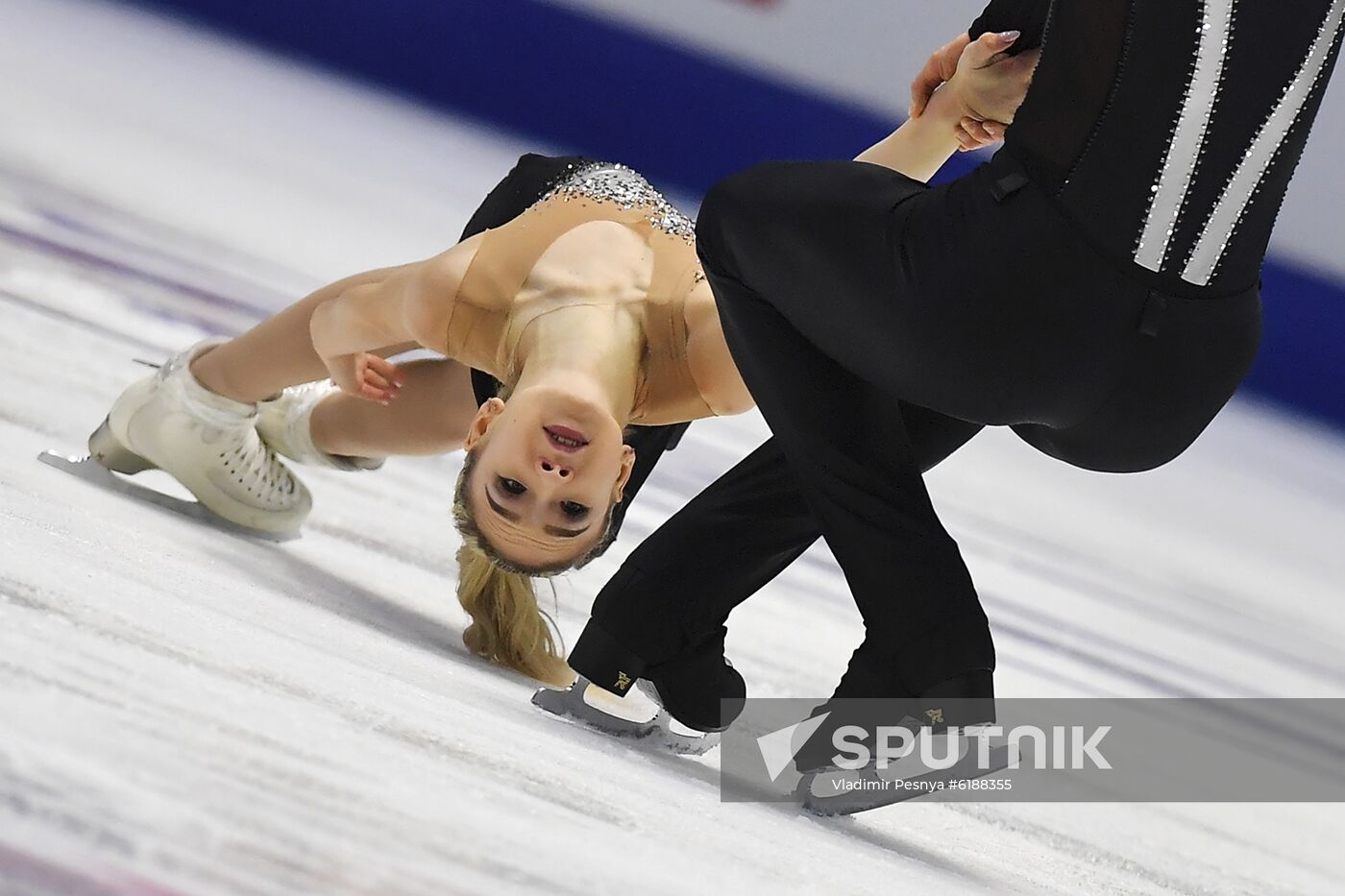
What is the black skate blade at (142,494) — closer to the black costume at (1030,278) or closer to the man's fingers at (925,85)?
the black costume at (1030,278)

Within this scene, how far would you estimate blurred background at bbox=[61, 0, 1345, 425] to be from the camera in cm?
683

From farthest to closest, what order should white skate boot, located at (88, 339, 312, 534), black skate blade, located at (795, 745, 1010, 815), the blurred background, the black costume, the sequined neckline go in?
1. the blurred background
2. white skate boot, located at (88, 339, 312, 534)
3. the sequined neckline
4. black skate blade, located at (795, 745, 1010, 815)
5. the black costume

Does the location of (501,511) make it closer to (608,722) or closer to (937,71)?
(608,722)

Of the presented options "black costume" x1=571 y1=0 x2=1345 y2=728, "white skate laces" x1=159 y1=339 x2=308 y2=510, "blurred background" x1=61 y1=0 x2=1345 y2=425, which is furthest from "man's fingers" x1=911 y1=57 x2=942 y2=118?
"blurred background" x1=61 y1=0 x2=1345 y2=425

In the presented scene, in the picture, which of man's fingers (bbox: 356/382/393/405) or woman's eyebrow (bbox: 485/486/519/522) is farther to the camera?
man's fingers (bbox: 356/382/393/405)

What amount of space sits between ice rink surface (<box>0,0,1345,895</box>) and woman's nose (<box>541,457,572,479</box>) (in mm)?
227

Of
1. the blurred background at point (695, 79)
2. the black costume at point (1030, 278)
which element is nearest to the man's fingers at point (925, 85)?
the black costume at point (1030, 278)

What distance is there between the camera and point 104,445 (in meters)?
2.25

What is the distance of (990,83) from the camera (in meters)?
1.61

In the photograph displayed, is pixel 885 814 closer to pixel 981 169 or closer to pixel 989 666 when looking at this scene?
pixel 989 666

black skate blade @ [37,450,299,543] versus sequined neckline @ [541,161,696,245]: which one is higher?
sequined neckline @ [541,161,696,245]

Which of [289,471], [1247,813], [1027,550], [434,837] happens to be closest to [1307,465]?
[1027,550]

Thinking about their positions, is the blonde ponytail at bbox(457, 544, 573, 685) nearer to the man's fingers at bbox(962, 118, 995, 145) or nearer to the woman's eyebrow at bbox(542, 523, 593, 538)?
the woman's eyebrow at bbox(542, 523, 593, 538)

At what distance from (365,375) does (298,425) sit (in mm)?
456
